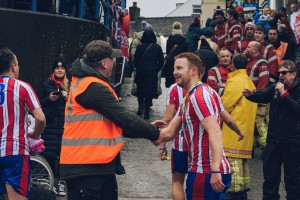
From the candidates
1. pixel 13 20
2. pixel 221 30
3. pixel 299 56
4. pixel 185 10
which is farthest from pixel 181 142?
pixel 185 10

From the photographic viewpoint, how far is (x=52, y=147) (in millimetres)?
11383

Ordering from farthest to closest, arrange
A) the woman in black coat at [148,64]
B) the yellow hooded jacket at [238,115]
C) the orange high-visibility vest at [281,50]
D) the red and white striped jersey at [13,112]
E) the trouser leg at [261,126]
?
the woman in black coat at [148,64] < the orange high-visibility vest at [281,50] < the trouser leg at [261,126] < the yellow hooded jacket at [238,115] < the red and white striped jersey at [13,112]

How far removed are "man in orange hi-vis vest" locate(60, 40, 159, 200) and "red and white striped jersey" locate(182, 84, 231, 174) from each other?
1.70ft

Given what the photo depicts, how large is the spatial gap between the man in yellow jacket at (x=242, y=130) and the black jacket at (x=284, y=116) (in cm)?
65

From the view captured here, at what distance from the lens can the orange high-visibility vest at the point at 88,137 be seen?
6.94 m

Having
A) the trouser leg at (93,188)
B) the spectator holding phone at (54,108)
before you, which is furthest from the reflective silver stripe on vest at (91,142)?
the spectator holding phone at (54,108)

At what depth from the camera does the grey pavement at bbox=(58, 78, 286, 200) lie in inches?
433

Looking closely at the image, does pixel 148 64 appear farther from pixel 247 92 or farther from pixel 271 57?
pixel 247 92

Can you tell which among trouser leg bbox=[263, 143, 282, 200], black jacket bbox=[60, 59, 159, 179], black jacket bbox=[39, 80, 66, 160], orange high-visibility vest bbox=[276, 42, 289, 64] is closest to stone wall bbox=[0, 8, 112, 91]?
black jacket bbox=[39, 80, 66, 160]

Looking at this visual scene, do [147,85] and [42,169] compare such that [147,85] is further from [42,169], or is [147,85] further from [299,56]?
[42,169]

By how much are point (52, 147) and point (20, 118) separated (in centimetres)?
345

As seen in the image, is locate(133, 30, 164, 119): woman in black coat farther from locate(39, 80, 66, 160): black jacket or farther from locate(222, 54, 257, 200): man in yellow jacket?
locate(222, 54, 257, 200): man in yellow jacket

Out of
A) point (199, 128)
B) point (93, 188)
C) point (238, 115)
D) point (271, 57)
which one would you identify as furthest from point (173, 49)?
point (93, 188)

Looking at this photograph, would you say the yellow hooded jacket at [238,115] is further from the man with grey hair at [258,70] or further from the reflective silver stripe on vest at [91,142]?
the reflective silver stripe on vest at [91,142]
